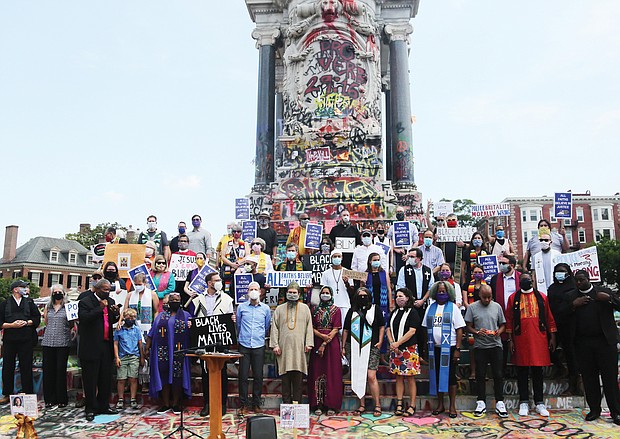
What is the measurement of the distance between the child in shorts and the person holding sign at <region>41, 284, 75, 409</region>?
37.7 inches

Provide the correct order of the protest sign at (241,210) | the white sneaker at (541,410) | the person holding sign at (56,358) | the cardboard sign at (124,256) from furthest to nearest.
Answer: the protest sign at (241,210)
the cardboard sign at (124,256)
the person holding sign at (56,358)
the white sneaker at (541,410)

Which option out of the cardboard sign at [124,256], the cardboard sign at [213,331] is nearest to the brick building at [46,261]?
the cardboard sign at [124,256]

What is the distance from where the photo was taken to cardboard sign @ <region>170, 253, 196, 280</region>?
12.2 meters

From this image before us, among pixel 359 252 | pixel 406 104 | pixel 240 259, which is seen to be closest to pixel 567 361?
pixel 359 252

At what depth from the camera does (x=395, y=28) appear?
31734mm

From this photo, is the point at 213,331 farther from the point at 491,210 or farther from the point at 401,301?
the point at 491,210

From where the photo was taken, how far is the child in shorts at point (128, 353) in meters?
10.1

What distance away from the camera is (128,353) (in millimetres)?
10102

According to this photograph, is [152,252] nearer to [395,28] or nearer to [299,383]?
[299,383]

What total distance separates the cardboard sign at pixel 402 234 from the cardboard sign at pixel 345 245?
1.29m

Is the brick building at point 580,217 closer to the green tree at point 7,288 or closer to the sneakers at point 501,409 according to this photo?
the green tree at point 7,288

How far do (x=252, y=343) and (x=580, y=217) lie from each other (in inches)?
2525

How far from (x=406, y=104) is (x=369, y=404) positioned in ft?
80.0

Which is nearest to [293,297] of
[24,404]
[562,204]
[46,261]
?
[24,404]
